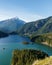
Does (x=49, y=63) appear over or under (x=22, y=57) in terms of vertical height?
over

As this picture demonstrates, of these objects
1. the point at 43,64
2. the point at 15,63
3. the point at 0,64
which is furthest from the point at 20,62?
the point at 43,64

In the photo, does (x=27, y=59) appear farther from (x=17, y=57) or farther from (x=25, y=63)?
(x=17, y=57)

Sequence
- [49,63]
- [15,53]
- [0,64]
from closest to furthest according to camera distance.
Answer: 1. [49,63]
2. [15,53]
3. [0,64]

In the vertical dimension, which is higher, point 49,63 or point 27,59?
point 49,63

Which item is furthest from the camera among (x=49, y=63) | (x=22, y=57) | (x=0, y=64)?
(x=0, y=64)

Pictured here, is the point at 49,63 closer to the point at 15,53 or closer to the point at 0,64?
the point at 15,53

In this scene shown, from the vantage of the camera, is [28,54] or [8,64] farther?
[8,64]

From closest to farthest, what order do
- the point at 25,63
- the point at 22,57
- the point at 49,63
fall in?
the point at 49,63, the point at 25,63, the point at 22,57

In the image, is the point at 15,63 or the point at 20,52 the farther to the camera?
the point at 20,52

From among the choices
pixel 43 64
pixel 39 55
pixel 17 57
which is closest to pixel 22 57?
pixel 17 57

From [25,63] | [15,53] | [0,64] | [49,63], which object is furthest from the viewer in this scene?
[0,64]
